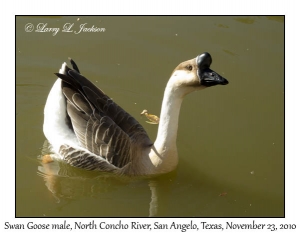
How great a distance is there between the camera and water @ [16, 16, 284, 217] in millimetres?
5262

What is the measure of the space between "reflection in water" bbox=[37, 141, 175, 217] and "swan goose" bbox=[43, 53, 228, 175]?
0.31ft

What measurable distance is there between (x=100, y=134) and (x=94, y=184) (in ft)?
1.90

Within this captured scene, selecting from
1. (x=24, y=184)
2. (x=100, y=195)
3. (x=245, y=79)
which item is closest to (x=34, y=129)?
(x=24, y=184)

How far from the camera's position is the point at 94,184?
543 cm

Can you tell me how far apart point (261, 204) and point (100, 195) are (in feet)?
5.85

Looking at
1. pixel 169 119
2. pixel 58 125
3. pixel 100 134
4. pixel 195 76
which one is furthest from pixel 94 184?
pixel 195 76

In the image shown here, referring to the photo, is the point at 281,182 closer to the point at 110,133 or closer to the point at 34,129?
the point at 110,133

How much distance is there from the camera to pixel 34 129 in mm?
6117

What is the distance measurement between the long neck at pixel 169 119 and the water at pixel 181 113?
1.55ft

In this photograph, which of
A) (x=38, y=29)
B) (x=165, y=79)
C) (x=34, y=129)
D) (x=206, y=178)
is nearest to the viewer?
(x=206, y=178)

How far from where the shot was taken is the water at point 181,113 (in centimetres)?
526

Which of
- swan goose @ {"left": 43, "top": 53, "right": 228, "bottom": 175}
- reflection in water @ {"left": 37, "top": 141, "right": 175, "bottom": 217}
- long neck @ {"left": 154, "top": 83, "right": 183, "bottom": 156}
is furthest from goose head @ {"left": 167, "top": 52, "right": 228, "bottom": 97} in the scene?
reflection in water @ {"left": 37, "top": 141, "right": 175, "bottom": 217}

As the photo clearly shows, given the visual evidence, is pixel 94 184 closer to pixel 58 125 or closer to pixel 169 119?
pixel 58 125

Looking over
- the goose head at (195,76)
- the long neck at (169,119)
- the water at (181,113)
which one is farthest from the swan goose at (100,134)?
the goose head at (195,76)
